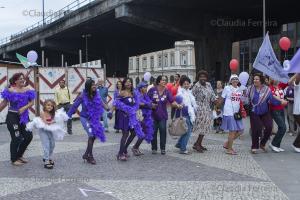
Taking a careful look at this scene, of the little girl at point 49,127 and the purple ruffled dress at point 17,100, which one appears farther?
the purple ruffled dress at point 17,100

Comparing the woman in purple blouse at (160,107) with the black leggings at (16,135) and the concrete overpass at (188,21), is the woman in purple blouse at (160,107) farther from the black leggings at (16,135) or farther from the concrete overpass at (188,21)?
the concrete overpass at (188,21)

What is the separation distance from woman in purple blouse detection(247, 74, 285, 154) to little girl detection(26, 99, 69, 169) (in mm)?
4024

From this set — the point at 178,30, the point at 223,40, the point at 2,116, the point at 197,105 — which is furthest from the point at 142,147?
the point at 223,40

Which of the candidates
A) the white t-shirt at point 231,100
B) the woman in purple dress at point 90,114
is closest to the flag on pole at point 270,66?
the white t-shirt at point 231,100

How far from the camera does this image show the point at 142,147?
39.8ft

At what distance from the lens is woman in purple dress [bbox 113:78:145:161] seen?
10091 mm

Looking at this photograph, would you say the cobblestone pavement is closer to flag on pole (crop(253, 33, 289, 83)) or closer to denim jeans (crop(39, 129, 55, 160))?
denim jeans (crop(39, 129, 55, 160))

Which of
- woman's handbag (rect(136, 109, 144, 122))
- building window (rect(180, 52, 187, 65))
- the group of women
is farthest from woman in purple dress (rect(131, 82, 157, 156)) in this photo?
building window (rect(180, 52, 187, 65))

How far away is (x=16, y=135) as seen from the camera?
9.55 meters

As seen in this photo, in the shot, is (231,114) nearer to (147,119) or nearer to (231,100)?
(231,100)

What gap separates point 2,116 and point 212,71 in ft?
59.6

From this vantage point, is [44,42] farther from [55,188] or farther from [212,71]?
[55,188]

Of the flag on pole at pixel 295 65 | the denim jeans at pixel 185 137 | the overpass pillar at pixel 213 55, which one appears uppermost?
the overpass pillar at pixel 213 55

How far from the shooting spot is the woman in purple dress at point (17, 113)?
31.3ft
